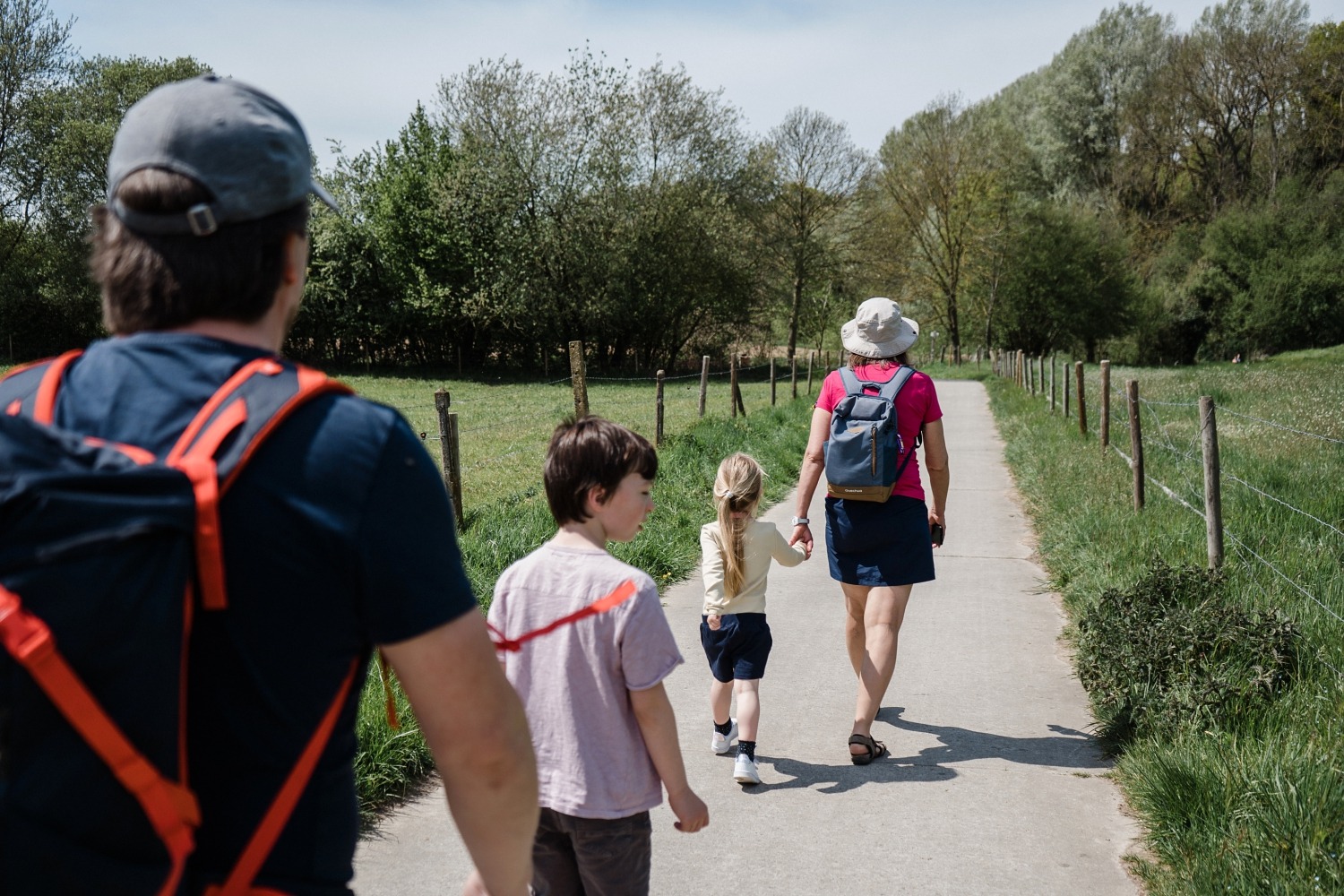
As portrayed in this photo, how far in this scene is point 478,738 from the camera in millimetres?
1305

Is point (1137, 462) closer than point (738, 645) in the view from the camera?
No

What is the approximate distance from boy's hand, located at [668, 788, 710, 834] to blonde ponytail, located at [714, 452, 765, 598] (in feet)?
6.27

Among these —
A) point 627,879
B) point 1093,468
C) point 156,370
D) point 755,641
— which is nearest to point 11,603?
point 156,370

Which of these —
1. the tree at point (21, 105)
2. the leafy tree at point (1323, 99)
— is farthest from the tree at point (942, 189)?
the tree at point (21, 105)

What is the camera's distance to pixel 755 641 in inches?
179

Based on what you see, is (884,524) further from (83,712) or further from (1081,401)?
(1081,401)

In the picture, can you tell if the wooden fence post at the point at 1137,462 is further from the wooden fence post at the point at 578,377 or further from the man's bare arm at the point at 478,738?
the man's bare arm at the point at 478,738

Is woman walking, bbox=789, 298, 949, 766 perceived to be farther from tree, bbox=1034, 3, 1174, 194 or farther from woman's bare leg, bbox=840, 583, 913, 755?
tree, bbox=1034, 3, 1174, 194

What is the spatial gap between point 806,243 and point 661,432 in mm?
31541

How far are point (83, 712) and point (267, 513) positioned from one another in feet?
0.82

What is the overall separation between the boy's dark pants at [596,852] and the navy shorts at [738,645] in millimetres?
1952

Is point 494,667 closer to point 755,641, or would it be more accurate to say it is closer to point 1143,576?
point 755,641

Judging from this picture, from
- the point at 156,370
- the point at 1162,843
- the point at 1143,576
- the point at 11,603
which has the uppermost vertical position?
the point at 156,370

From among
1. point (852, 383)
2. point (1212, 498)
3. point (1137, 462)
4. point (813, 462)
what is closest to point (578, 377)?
point (1137, 462)
